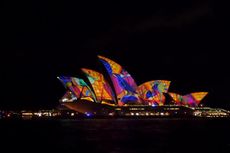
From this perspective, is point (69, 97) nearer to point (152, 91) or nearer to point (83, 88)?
point (83, 88)

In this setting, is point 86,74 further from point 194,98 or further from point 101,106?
point 194,98

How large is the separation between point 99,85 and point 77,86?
192 inches

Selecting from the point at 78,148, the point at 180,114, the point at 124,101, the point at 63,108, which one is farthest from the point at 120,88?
the point at 78,148

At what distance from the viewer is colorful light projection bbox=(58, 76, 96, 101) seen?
89000mm

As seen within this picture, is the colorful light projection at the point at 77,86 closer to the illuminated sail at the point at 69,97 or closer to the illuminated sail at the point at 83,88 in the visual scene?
the illuminated sail at the point at 83,88

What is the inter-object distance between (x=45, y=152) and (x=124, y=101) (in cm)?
6716

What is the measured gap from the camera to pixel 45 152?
31203 mm

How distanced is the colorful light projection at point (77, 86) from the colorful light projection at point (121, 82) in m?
6.27

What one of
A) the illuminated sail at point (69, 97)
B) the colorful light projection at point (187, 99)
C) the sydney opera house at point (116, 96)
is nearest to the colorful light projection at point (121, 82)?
the sydney opera house at point (116, 96)

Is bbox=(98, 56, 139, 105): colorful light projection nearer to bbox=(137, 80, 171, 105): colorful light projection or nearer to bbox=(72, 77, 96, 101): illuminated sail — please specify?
bbox=(137, 80, 171, 105): colorful light projection

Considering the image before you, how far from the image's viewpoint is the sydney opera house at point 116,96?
89.0 meters

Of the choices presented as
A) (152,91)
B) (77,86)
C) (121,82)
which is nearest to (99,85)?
(77,86)

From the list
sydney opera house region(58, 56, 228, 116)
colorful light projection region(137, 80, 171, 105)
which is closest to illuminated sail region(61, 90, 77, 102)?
sydney opera house region(58, 56, 228, 116)

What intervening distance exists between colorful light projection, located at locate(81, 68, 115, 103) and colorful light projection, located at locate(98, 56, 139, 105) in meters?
1.78
